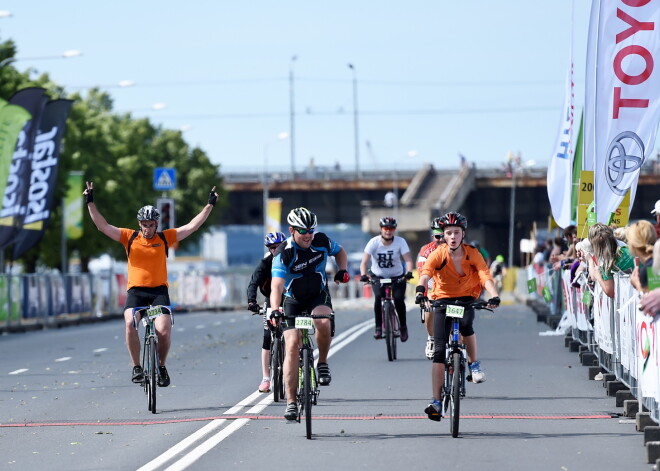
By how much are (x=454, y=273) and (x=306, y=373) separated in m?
1.70

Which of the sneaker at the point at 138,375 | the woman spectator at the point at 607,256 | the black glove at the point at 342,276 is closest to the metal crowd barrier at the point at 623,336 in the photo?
the woman spectator at the point at 607,256

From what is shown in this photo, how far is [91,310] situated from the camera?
42281 millimetres

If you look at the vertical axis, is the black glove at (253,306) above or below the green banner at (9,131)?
below

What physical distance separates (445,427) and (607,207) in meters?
5.63

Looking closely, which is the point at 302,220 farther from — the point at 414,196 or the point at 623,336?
the point at 414,196

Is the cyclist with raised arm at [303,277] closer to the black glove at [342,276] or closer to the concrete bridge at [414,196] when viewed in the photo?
the black glove at [342,276]

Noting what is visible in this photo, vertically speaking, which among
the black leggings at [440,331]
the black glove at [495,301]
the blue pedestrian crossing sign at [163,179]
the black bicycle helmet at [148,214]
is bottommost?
the black leggings at [440,331]

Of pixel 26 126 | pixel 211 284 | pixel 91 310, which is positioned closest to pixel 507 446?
pixel 26 126

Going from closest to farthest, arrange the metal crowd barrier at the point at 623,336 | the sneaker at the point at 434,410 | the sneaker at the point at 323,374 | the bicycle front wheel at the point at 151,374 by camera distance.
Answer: the metal crowd barrier at the point at 623,336 < the sneaker at the point at 434,410 < the sneaker at the point at 323,374 < the bicycle front wheel at the point at 151,374

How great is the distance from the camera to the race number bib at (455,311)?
11742 millimetres

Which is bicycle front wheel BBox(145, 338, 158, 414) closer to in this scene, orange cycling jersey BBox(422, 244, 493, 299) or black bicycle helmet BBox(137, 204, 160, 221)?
black bicycle helmet BBox(137, 204, 160, 221)

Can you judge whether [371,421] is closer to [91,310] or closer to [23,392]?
[23,392]

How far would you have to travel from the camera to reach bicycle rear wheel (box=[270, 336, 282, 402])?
13984 millimetres

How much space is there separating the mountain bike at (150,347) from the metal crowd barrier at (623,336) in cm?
400
